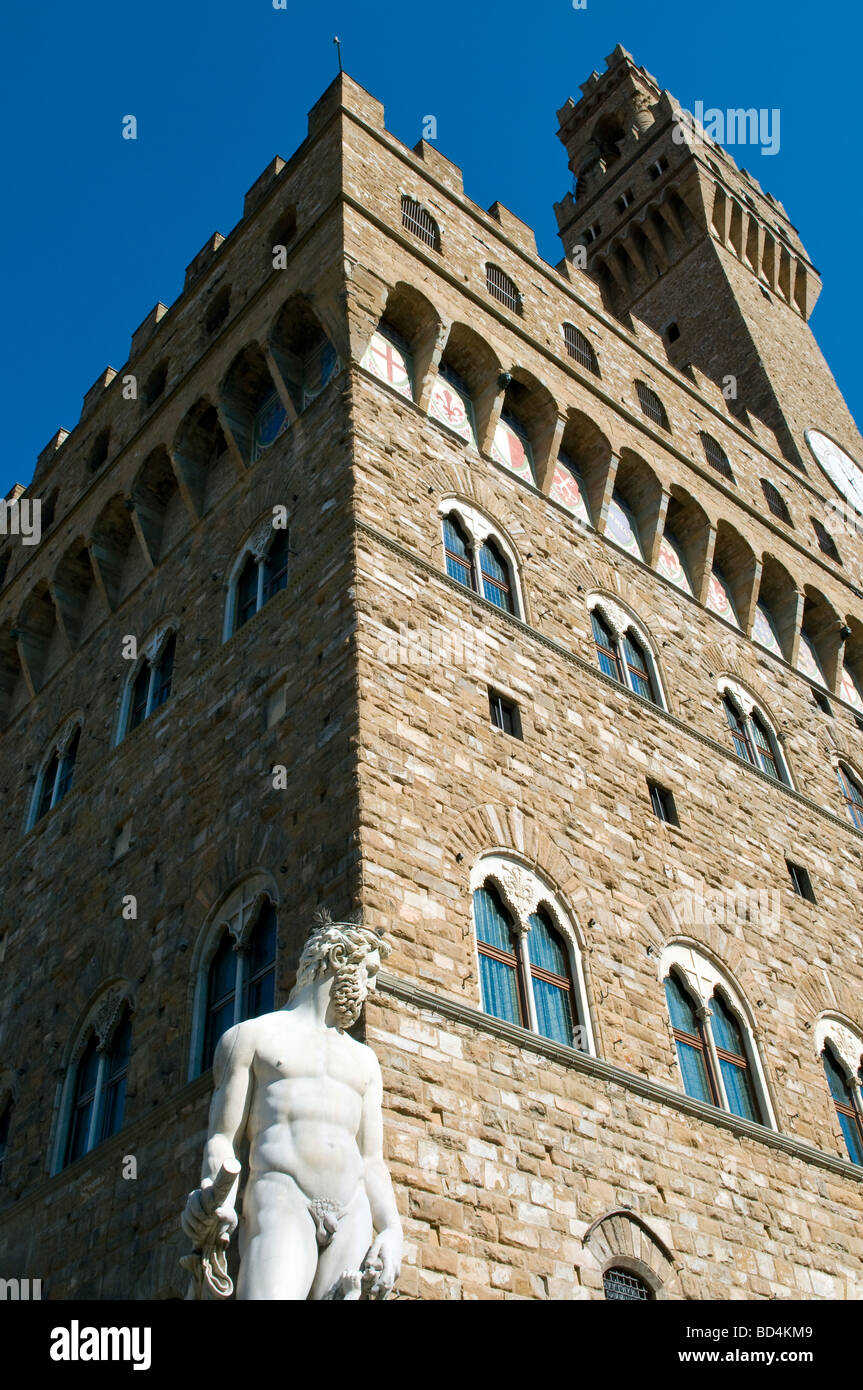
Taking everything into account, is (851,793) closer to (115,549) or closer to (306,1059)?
(115,549)

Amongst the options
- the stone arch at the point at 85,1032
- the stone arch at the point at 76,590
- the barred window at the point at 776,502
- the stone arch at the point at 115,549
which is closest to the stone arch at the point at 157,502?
the stone arch at the point at 115,549

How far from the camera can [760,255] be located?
28188 millimetres

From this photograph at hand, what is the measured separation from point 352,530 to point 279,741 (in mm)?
2085

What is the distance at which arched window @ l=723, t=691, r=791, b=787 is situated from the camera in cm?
1541

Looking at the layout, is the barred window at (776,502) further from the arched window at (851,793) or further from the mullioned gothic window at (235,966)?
the mullioned gothic window at (235,966)

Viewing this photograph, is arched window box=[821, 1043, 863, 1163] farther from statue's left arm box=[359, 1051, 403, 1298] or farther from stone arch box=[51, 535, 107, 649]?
stone arch box=[51, 535, 107, 649]

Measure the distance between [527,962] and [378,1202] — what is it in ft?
14.6

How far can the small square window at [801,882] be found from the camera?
1408 cm

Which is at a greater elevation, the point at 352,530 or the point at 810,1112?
the point at 352,530

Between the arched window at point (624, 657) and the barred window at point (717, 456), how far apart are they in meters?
5.40

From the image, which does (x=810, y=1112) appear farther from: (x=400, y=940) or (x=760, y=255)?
(x=760, y=255)

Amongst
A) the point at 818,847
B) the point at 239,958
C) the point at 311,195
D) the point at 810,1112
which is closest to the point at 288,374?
the point at 311,195

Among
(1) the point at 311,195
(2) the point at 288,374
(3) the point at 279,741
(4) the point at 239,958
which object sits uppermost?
(1) the point at 311,195
